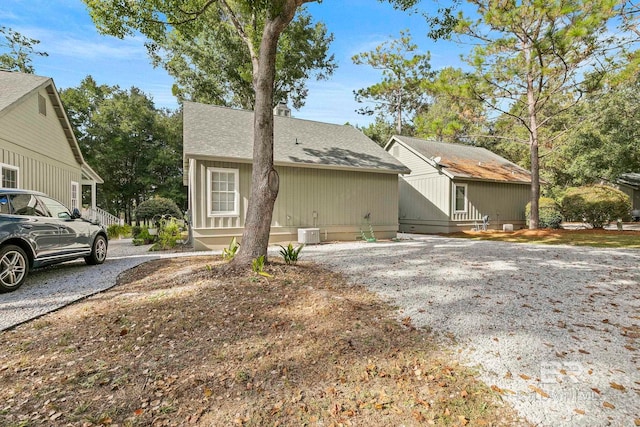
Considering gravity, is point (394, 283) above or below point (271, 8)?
below

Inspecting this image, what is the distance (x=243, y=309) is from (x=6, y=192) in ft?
15.5

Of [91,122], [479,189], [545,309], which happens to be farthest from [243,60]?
[545,309]

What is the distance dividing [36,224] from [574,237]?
16239 mm

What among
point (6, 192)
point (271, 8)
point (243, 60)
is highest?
point (243, 60)

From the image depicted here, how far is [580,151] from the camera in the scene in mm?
21922

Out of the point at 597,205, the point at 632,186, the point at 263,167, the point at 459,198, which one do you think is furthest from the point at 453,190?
the point at 632,186

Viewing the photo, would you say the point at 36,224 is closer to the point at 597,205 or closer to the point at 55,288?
the point at 55,288

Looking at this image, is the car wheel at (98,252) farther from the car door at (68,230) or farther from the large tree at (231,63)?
the large tree at (231,63)

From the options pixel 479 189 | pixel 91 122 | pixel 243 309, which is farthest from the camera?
pixel 91 122

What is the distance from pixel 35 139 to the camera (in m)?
10.2

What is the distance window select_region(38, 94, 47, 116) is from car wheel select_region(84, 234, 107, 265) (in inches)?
252

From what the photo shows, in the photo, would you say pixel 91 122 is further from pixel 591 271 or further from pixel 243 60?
pixel 591 271

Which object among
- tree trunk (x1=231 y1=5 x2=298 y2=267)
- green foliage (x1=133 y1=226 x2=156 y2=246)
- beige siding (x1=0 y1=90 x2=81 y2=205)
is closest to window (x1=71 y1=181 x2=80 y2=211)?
beige siding (x1=0 y1=90 x2=81 y2=205)

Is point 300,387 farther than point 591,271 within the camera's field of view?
No
